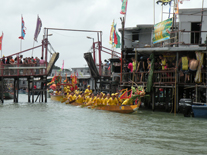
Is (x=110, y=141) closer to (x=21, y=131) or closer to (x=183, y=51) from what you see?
(x=21, y=131)

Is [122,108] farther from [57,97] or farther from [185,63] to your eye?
[57,97]

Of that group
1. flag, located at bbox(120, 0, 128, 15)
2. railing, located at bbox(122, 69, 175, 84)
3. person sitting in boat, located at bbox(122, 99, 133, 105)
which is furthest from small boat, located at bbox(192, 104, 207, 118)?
flag, located at bbox(120, 0, 128, 15)

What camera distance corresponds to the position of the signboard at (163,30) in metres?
29.0

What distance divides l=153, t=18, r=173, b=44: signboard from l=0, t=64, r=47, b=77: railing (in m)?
17.0

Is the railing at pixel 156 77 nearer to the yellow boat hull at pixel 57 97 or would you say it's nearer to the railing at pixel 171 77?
the railing at pixel 171 77

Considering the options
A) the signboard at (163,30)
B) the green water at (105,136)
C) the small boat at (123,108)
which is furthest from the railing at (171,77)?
the green water at (105,136)

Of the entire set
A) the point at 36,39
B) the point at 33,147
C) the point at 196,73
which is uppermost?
the point at 36,39

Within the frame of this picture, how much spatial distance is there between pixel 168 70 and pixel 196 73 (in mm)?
2213

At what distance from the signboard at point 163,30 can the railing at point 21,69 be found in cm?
1700

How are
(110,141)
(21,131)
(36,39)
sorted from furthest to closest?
1. (36,39)
2. (21,131)
3. (110,141)

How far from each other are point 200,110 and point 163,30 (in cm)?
763

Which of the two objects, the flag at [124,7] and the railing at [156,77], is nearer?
the railing at [156,77]

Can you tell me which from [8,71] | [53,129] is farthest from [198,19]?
[8,71]

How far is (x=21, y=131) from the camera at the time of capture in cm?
2008
